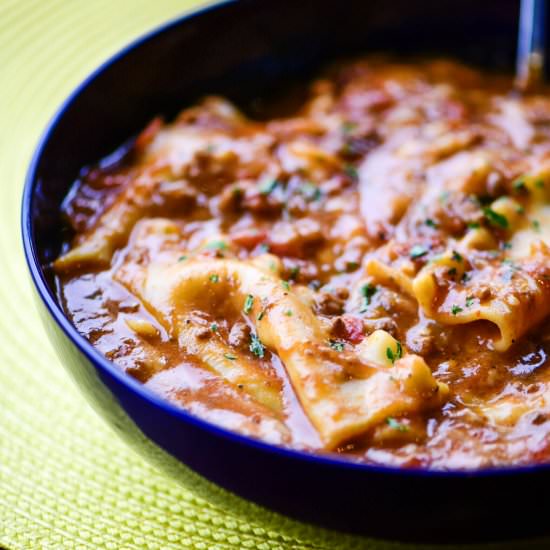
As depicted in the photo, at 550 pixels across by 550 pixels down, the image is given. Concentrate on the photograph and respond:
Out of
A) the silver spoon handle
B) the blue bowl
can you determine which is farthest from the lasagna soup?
the silver spoon handle

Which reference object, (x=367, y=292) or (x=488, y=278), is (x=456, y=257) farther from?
(x=367, y=292)

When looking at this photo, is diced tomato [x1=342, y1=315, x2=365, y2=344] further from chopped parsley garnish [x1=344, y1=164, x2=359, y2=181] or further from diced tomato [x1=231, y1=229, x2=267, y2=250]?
chopped parsley garnish [x1=344, y1=164, x2=359, y2=181]

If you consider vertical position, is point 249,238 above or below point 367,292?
above

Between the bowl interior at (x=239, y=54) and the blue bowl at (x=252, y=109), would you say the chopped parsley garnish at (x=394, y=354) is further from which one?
the bowl interior at (x=239, y=54)

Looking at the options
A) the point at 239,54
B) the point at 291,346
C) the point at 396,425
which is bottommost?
the point at 396,425

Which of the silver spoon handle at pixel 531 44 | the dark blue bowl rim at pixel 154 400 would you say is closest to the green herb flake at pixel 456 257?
the dark blue bowl rim at pixel 154 400

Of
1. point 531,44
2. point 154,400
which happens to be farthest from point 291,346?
point 531,44
